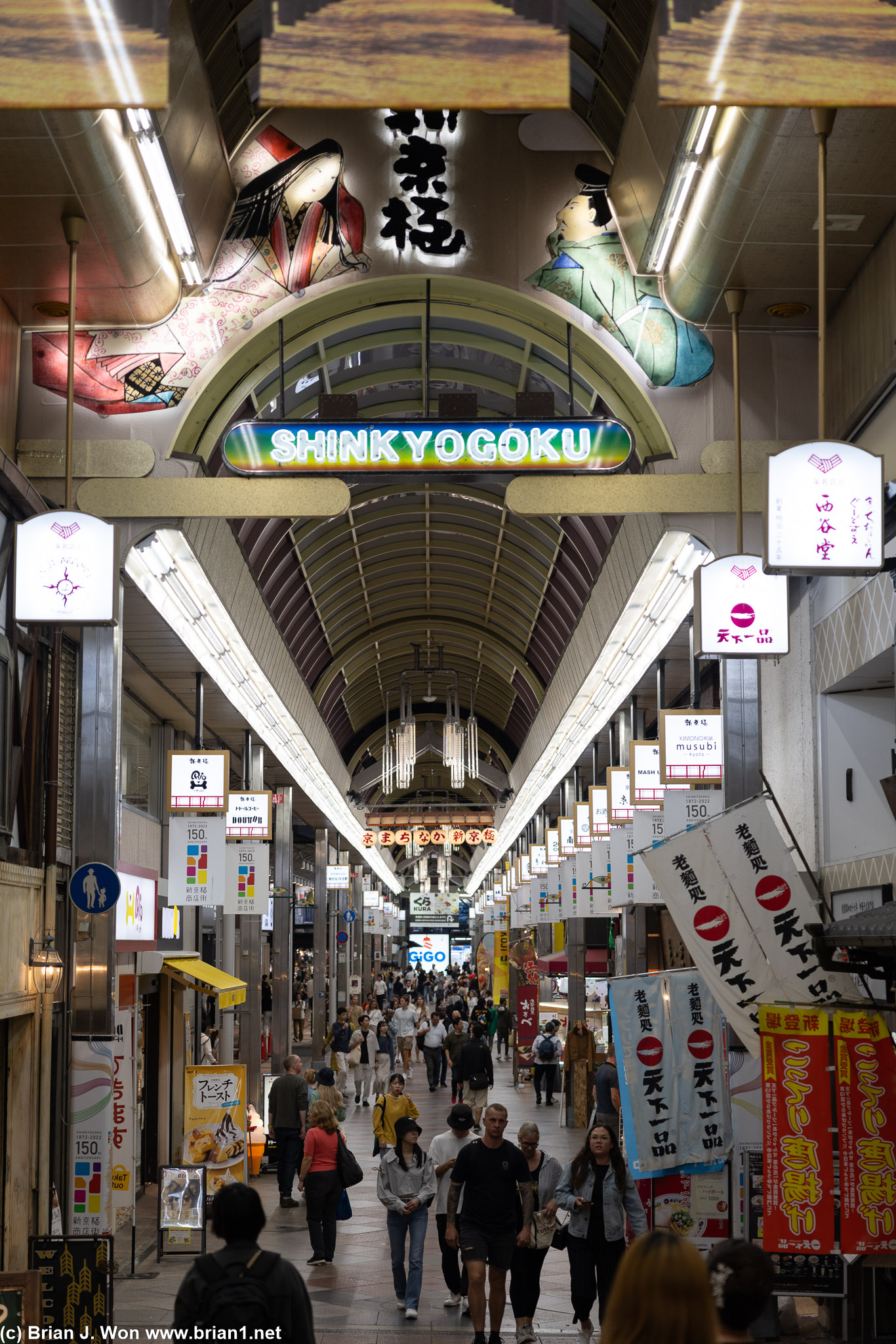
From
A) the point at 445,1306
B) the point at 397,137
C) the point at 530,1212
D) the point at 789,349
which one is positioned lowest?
the point at 445,1306

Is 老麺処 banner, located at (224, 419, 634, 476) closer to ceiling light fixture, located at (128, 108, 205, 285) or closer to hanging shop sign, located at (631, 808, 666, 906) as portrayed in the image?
ceiling light fixture, located at (128, 108, 205, 285)

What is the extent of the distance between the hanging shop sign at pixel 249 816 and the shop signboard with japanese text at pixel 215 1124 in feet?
16.0

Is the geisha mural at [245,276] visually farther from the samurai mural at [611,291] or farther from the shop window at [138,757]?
the shop window at [138,757]

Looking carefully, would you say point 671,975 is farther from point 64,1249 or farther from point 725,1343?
point 725,1343

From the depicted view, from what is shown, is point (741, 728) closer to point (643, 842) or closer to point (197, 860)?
point (643, 842)

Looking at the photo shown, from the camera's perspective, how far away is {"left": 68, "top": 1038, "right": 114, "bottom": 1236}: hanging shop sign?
9.45 m

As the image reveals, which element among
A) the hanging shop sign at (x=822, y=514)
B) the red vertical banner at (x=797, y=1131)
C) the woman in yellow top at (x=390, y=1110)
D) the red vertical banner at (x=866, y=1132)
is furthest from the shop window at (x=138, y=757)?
the hanging shop sign at (x=822, y=514)

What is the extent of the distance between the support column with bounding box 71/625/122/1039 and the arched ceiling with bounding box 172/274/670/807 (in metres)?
1.65

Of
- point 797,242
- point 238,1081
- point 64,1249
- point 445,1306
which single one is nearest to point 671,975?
point 445,1306

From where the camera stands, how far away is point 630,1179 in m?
8.27

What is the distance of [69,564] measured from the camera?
8.02 m

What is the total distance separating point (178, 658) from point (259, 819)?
14.0 feet

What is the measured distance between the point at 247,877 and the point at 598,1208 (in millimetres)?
9404

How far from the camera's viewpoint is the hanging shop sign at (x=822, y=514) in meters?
6.66
